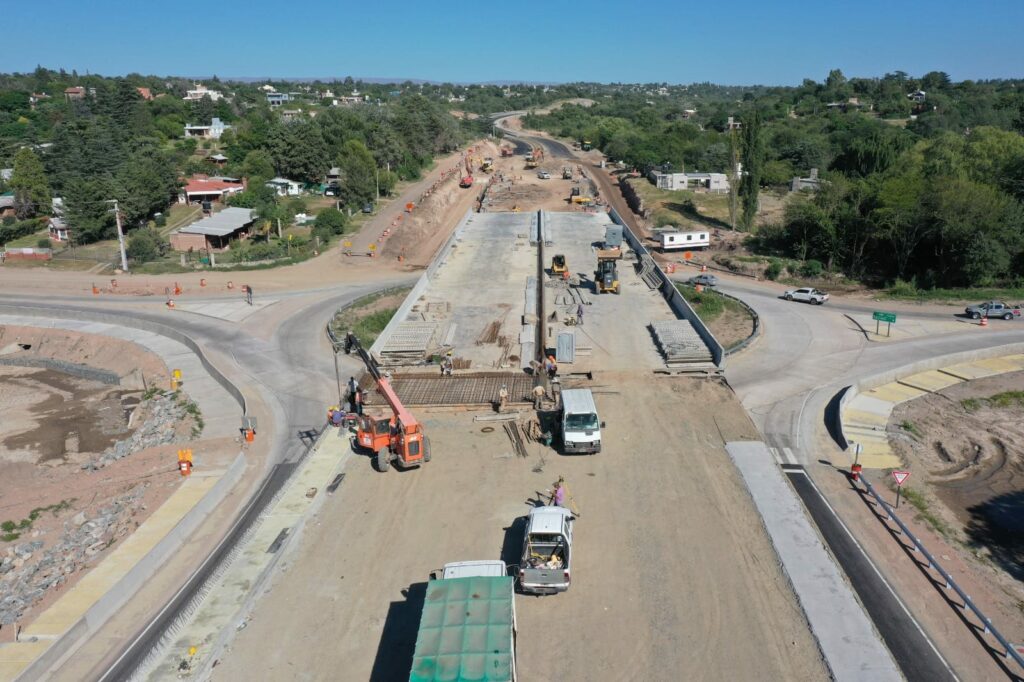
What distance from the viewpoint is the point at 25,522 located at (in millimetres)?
25219

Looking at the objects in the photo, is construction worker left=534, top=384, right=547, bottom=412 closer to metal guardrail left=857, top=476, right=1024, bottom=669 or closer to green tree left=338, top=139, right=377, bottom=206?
metal guardrail left=857, top=476, right=1024, bottom=669

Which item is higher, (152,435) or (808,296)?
(808,296)

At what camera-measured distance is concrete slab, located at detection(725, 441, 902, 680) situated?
651 inches

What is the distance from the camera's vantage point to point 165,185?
76.9 meters

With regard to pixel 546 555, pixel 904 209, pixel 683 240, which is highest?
pixel 904 209

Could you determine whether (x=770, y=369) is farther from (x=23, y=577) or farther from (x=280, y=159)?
(x=280, y=159)

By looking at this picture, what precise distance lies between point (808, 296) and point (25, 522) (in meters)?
45.2

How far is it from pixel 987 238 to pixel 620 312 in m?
29.1

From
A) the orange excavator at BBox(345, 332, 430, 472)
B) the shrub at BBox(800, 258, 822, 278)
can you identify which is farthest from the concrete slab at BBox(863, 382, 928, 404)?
the shrub at BBox(800, 258, 822, 278)

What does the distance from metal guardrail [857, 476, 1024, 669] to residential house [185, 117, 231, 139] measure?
13150cm

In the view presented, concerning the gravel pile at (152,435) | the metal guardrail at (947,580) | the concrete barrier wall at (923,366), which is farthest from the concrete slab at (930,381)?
the gravel pile at (152,435)

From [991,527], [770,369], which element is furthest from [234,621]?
[770,369]

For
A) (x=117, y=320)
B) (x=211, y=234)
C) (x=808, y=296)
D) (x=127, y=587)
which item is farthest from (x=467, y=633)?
(x=211, y=234)

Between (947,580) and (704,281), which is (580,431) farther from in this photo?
(704,281)
